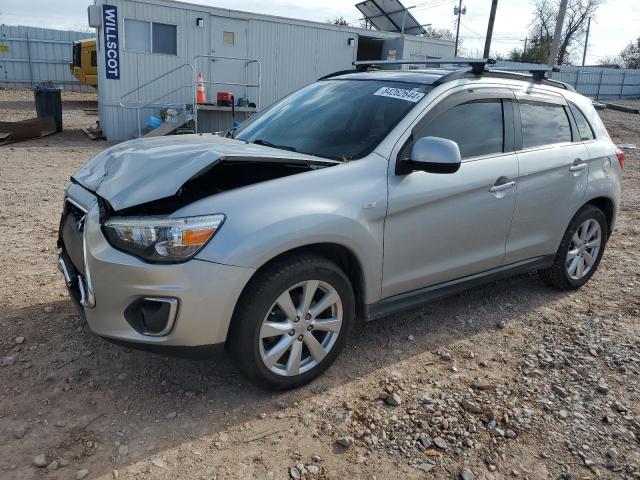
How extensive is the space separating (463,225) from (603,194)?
5.75 feet

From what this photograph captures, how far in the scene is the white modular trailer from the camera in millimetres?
12961

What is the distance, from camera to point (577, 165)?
13.8 ft

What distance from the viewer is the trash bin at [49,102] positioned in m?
14.2

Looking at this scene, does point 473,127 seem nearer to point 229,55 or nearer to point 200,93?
point 200,93

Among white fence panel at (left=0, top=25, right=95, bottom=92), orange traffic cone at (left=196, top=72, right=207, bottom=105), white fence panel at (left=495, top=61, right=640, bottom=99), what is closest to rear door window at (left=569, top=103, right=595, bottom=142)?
orange traffic cone at (left=196, top=72, right=207, bottom=105)

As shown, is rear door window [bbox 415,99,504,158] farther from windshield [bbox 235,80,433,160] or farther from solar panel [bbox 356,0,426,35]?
solar panel [bbox 356,0,426,35]

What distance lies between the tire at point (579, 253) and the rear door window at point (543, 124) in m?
0.67

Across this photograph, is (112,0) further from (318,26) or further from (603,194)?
(603,194)

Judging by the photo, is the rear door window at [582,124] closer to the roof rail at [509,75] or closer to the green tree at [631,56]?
the roof rail at [509,75]

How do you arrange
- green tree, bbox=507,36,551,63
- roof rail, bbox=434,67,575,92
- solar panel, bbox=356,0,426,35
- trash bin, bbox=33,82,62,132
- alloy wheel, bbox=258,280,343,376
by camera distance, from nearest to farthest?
alloy wheel, bbox=258,280,343,376, roof rail, bbox=434,67,575,92, trash bin, bbox=33,82,62,132, solar panel, bbox=356,0,426,35, green tree, bbox=507,36,551,63

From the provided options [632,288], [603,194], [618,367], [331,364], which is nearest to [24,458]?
[331,364]

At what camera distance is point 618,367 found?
345 cm

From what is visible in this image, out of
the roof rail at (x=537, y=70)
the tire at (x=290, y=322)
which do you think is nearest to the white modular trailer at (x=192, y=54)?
the roof rail at (x=537, y=70)

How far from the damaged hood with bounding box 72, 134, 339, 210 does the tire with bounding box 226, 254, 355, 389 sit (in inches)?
23.6
